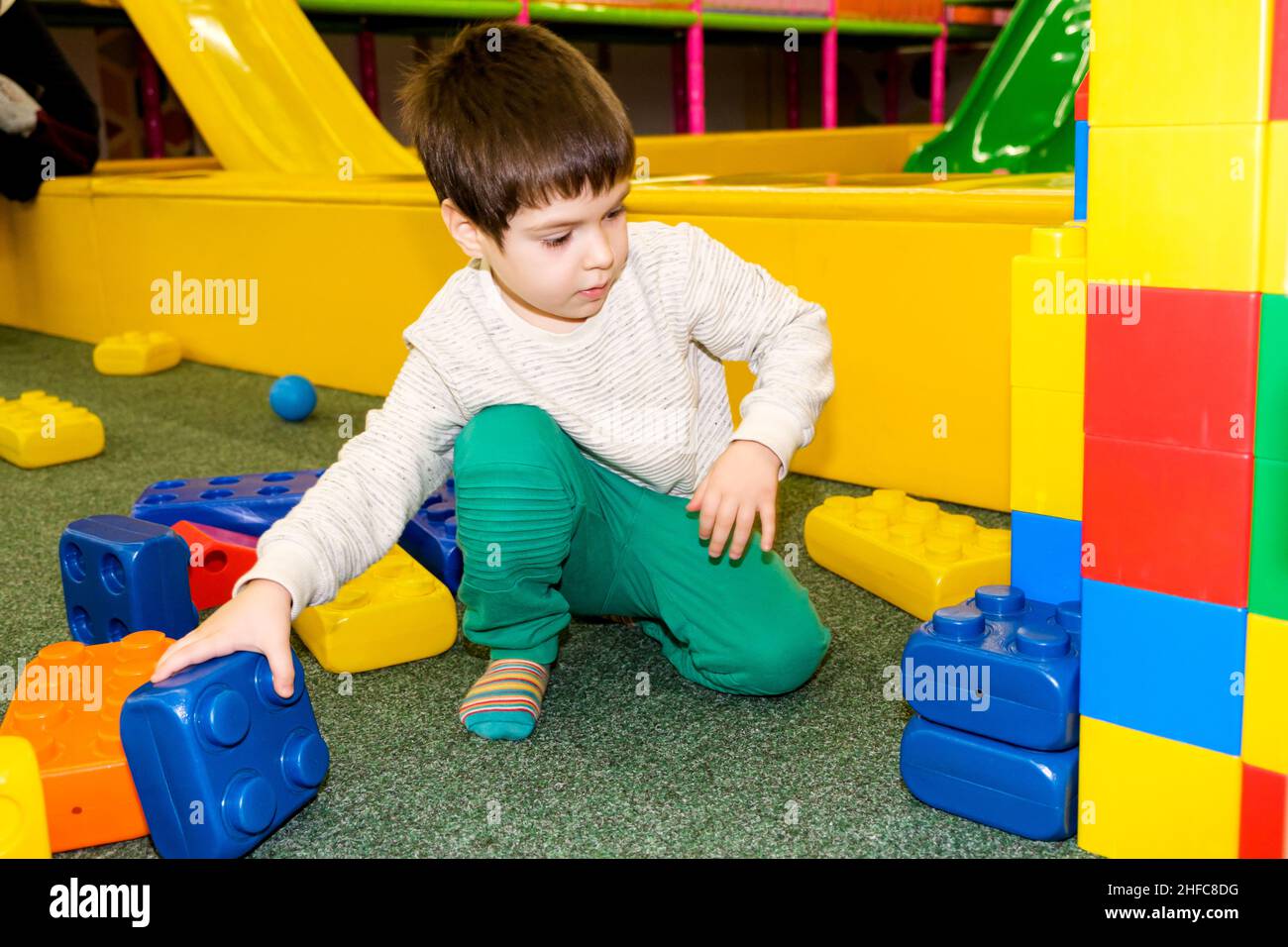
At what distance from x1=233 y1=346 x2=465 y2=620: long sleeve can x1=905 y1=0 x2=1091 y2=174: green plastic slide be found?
201 centimetres

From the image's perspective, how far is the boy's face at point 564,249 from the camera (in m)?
0.77

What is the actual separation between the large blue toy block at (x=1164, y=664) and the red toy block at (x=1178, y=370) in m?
0.08

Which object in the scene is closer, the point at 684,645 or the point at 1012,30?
the point at 684,645

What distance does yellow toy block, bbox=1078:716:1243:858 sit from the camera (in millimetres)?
588

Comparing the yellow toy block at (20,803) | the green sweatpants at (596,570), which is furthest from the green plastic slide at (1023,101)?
the yellow toy block at (20,803)

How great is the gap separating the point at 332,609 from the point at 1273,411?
0.64m

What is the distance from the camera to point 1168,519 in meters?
0.57

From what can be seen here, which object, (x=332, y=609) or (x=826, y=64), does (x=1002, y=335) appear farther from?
(x=826, y=64)

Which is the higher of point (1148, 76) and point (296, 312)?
point (1148, 76)

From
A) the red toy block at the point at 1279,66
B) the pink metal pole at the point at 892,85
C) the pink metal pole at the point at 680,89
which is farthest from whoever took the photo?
the pink metal pole at the point at 892,85

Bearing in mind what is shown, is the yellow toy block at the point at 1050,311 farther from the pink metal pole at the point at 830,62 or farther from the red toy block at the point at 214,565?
the pink metal pole at the point at 830,62

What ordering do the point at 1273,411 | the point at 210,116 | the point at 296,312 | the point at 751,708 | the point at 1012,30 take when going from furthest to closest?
the point at 1012,30
the point at 210,116
the point at 296,312
the point at 751,708
the point at 1273,411
